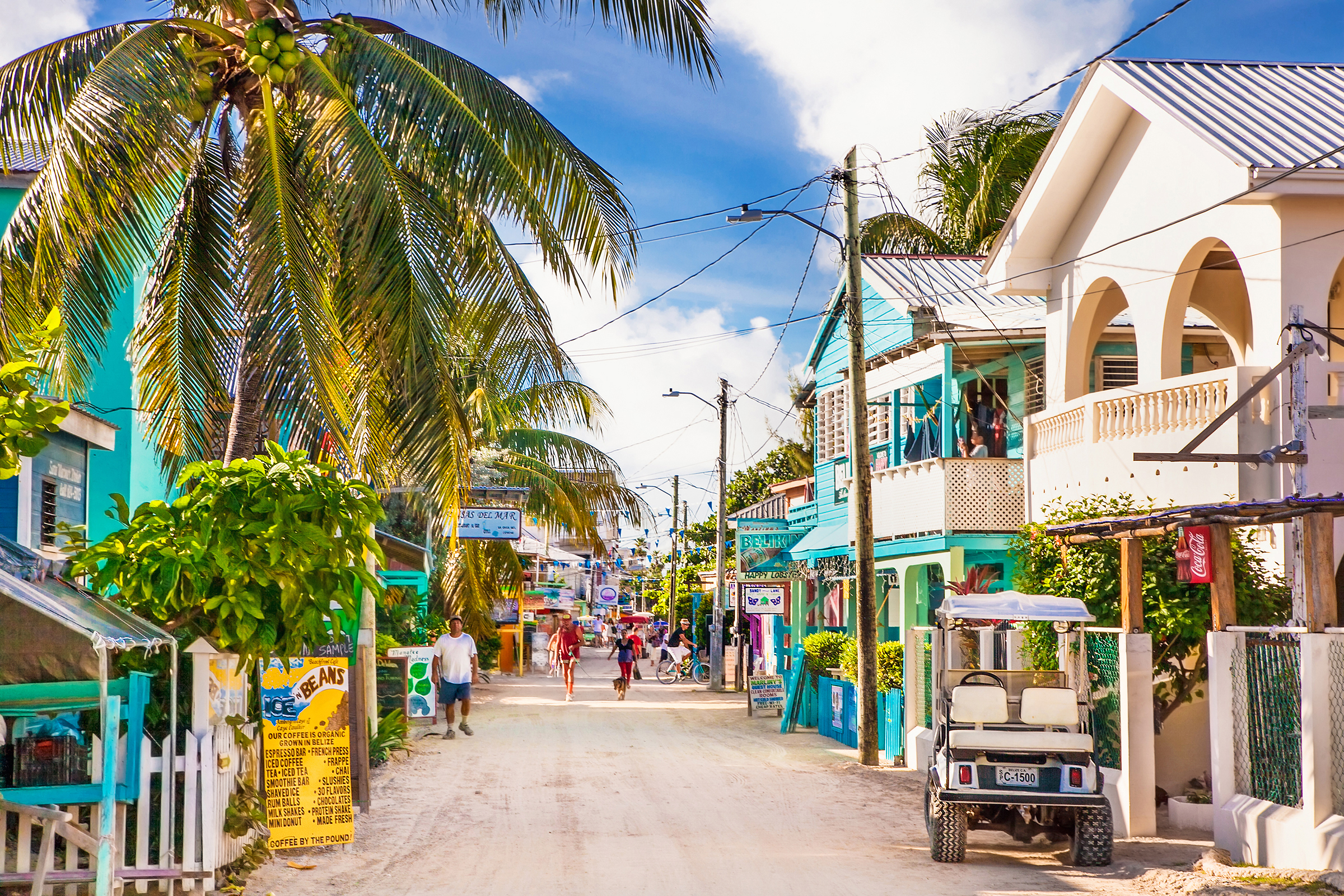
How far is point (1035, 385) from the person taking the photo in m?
21.3

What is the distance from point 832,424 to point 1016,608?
664 inches

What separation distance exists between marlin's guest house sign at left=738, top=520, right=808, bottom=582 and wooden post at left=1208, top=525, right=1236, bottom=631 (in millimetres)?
17684

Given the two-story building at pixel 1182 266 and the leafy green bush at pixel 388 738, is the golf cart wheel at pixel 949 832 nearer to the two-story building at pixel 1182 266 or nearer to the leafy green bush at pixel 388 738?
the two-story building at pixel 1182 266

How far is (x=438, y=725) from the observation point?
898 inches

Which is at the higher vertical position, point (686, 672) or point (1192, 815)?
point (1192, 815)

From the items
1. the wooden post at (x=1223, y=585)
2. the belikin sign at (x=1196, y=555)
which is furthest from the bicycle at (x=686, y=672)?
the wooden post at (x=1223, y=585)

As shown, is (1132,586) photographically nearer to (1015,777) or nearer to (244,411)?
(1015,777)

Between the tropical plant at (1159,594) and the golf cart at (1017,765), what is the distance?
6.12 ft

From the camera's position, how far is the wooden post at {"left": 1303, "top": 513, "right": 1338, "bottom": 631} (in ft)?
31.8

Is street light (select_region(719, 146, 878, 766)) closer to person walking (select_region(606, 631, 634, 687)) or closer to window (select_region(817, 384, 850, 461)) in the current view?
window (select_region(817, 384, 850, 461))

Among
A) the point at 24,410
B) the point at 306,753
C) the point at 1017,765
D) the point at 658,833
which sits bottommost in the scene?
the point at 658,833

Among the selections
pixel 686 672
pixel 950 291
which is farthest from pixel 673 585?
pixel 950 291

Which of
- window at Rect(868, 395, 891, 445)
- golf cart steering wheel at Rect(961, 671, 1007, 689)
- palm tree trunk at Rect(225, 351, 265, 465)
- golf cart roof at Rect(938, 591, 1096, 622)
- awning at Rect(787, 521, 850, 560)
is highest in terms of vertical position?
window at Rect(868, 395, 891, 445)

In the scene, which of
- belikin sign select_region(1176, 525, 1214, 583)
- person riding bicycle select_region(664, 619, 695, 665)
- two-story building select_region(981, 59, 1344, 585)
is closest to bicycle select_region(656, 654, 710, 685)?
person riding bicycle select_region(664, 619, 695, 665)
